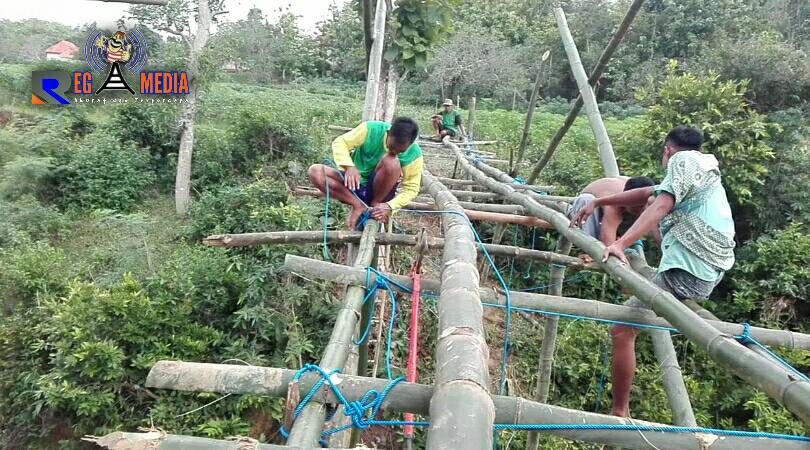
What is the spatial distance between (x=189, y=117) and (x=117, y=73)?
2.83 meters

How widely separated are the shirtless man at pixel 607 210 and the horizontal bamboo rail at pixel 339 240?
0.70 ft

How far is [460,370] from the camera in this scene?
1.32 metres

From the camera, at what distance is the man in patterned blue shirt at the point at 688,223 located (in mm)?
2600

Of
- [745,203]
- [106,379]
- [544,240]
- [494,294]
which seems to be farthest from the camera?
[544,240]

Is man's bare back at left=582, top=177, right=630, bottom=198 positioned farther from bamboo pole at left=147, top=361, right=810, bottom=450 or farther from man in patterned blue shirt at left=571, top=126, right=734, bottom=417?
bamboo pole at left=147, top=361, right=810, bottom=450

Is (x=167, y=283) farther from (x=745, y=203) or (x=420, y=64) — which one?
(x=745, y=203)

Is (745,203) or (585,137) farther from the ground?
(585,137)

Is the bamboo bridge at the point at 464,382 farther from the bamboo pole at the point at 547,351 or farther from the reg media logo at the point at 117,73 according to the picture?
the reg media logo at the point at 117,73

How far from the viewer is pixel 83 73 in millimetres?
11102

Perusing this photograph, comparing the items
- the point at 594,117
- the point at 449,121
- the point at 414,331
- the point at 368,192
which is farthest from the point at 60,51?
the point at 414,331

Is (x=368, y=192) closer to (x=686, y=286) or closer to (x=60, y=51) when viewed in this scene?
(x=686, y=286)

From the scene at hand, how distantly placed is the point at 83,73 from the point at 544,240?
10841 millimetres

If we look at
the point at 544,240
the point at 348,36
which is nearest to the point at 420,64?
the point at 544,240

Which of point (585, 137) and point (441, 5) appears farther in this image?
point (585, 137)
